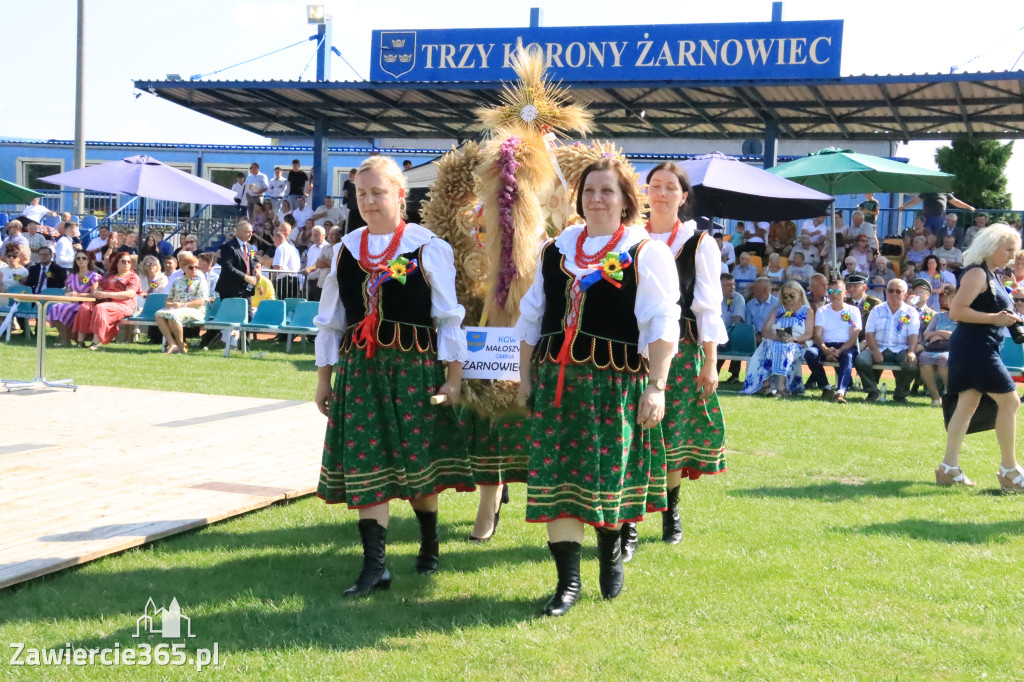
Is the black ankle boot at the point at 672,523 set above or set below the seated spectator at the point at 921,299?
below

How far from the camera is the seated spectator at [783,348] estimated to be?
41.4 ft

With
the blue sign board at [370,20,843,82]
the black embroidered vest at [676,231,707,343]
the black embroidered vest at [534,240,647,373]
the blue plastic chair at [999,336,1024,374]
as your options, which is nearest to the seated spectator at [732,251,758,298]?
the blue sign board at [370,20,843,82]

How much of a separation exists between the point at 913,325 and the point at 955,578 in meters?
8.51

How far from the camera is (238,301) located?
50.9 feet

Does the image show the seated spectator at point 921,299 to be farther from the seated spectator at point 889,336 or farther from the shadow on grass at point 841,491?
the shadow on grass at point 841,491

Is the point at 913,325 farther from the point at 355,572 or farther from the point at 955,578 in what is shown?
the point at 355,572

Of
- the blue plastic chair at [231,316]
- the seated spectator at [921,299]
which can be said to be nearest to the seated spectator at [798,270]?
the seated spectator at [921,299]

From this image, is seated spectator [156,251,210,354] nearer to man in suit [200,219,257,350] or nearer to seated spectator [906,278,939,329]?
man in suit [200,219,257,350]

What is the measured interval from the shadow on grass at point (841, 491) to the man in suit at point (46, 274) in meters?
14.6

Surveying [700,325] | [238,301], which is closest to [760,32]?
[238,301]

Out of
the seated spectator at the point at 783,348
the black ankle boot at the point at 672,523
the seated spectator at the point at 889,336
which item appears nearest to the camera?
the black ankle boot at the point at 672,523

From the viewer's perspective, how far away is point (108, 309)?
15.9m

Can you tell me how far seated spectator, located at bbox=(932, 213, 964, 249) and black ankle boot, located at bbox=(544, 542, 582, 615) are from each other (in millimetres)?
14976

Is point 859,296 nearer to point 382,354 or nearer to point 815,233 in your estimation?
point 815,233
